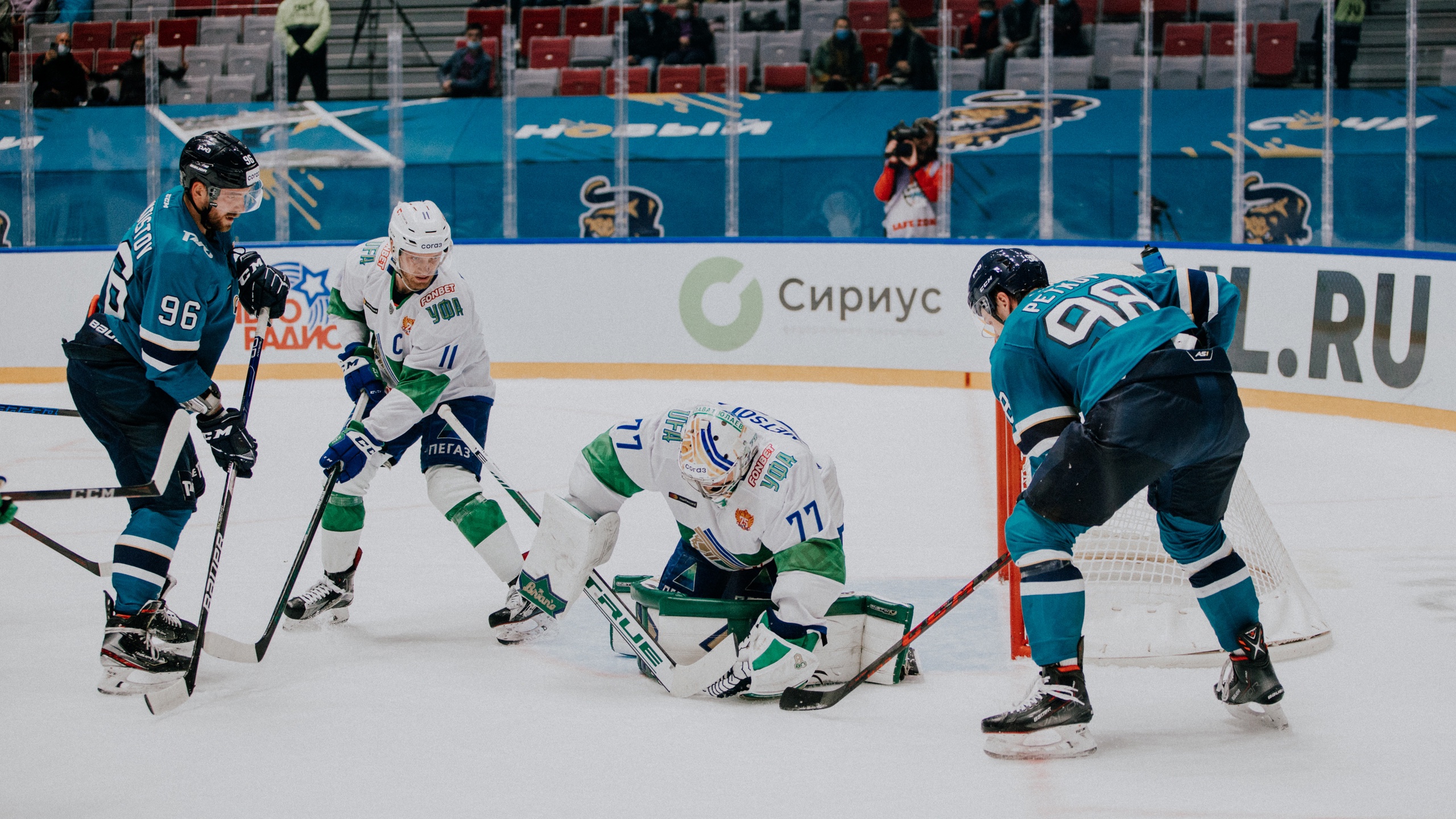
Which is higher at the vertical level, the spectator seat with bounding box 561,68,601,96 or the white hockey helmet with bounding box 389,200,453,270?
the spectator seat with bounding box 561,68,601,96

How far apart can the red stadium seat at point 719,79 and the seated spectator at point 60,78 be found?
3814mm

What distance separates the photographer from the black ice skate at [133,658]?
319 centimetres

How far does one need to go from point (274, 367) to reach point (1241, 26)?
19.1ft

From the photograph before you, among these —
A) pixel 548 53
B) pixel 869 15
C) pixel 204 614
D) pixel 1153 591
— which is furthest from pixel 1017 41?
pixel 204 614

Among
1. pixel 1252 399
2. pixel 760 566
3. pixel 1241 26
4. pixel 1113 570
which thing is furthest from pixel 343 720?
pixel 1241 26

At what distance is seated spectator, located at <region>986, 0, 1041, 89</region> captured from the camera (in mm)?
8438

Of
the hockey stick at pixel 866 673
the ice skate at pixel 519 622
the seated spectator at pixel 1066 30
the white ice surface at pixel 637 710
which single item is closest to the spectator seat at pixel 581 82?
the seated spectator at pixel 1066 30

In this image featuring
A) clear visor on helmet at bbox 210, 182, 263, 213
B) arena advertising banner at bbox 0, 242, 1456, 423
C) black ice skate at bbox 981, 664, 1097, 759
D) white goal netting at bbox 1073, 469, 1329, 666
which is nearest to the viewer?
black ice skate at bbox 981, 664, 1097, 759

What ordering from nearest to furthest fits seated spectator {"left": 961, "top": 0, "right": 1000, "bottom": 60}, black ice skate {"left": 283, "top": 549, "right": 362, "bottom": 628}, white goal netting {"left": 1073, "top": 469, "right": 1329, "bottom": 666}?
white goal netting {"left": 1073, "top": 469, "right": 1329, "bottom": 666}
black ice skate {"left": 283, "top": 549, "right": 362, "bottom": 628}
seated spectator {"left": 961, "top": 0, "right": 1000, "bottom": 60}

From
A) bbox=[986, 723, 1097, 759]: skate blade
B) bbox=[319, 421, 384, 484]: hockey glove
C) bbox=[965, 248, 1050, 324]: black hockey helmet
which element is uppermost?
bbox=[965, 248, 1050, 324]: black hockey helmet

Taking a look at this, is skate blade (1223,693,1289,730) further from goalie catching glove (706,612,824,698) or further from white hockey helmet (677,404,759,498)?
white hockey helmet (677,404,759,498)

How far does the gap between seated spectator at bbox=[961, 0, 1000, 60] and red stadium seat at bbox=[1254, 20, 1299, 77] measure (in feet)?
4.83

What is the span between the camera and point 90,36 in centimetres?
877

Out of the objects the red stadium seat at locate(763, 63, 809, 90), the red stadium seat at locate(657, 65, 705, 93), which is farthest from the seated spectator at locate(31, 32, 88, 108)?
the red stadium seat at locate(763, 63, 809, 90)
